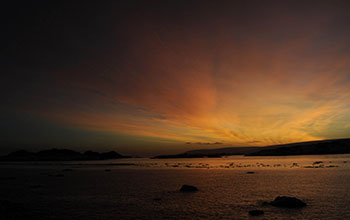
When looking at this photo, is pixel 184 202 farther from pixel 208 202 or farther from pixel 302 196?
pixel 302 196

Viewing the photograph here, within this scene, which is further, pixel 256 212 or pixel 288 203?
pixel 288 203

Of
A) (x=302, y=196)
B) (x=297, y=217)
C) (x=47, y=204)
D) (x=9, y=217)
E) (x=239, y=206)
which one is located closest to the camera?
(x=9, y=217)

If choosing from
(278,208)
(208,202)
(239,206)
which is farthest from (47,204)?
(278,208)

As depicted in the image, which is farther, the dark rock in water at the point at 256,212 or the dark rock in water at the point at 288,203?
the dark rock in water at the point at 288,203

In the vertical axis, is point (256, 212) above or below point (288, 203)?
below

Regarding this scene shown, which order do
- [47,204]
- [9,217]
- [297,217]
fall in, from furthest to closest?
Answer: [47,204] → [297,217] → [9,217]

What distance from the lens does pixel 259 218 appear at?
2336cm

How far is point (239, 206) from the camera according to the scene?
2895cm

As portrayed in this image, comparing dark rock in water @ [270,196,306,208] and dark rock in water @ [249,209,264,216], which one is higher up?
dark rock in water @ [270,196,306,208]

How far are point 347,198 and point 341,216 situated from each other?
37.2 feet

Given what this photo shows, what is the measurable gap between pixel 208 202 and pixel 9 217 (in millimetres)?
22950

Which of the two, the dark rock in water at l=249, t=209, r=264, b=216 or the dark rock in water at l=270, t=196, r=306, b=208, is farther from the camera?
the dark rock in water at l=270, t=196, r=306, b=208

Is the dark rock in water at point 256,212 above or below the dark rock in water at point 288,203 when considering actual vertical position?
below

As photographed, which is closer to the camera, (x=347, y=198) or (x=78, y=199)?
(x=347, y=198)
